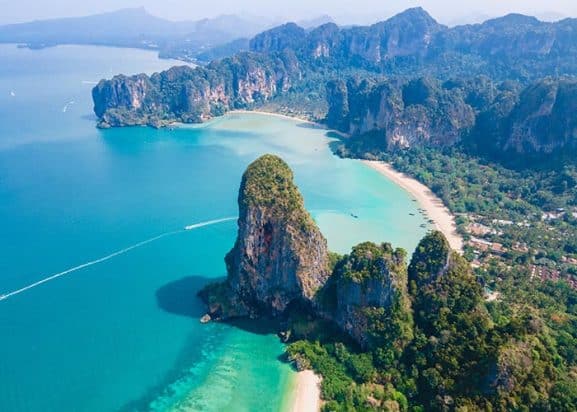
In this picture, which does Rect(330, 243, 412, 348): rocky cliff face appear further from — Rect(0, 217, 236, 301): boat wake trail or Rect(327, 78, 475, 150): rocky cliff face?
Rect(327, 78, 475, 150): rocky cliff face

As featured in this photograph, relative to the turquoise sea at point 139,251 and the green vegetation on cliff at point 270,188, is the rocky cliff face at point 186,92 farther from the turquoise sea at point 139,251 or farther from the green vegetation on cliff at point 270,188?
the green vegetation on cliff at point 270,188

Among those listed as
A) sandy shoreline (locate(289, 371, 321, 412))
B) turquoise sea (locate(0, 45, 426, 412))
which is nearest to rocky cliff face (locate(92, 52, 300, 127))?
turquoise sea (locate(0, 45, 426, 412))

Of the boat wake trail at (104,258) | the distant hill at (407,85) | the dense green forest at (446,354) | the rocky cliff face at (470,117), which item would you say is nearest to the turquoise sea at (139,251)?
the boat wake trail at (104,258)

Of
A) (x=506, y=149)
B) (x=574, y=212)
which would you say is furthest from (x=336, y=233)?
(x=506, y=149)

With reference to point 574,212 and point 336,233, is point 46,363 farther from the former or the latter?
point 574,212

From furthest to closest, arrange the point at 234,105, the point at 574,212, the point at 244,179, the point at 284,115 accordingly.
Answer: the point at 234,105, the point at 284,115, the point at 574,212, the point at 244,179

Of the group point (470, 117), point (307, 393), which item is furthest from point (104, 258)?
point (470, 117)

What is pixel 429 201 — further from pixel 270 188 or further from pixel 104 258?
pixel 104 258
